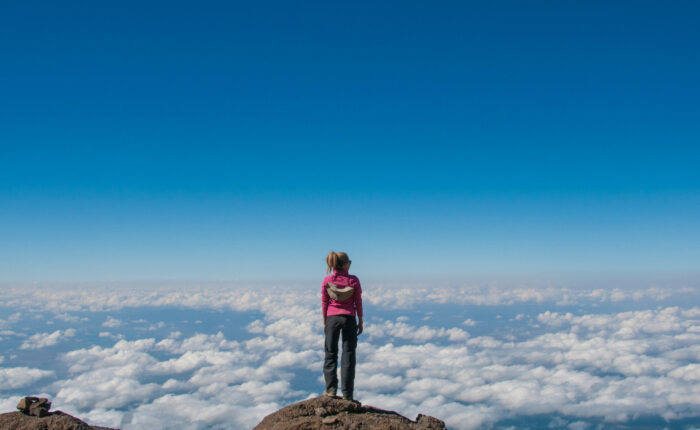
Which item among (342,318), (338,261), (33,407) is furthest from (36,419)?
(338,261)

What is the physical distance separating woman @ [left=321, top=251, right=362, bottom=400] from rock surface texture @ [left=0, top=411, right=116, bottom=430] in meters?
5.39

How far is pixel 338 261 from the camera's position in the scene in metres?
8.78

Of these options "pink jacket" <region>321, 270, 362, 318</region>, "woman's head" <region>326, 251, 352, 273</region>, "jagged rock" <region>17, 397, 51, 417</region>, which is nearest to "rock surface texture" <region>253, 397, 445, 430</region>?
"pink jacket" <region>321, 270, 362, 318</region>

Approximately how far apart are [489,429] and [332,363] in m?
230

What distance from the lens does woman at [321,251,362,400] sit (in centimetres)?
860

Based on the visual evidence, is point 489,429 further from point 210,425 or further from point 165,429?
point 165,429

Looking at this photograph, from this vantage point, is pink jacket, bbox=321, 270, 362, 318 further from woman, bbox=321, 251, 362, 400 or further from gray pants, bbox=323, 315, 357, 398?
gray pants, bbox=323, 315, 357, 398

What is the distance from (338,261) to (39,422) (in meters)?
7.09

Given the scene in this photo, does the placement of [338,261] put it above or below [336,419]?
above

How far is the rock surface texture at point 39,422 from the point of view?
8.06m

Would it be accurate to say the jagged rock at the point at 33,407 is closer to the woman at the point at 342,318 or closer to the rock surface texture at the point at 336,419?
the rock surface texture at the point at 336,419

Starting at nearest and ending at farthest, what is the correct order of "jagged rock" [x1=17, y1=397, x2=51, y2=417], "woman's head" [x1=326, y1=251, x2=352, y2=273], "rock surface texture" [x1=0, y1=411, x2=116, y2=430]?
"rock surface texture" [x1=0, y1=411, x2=116, y2=430] < "jagged rock" [x1=17, y1=397, x2=51, y2=417] < "woman's head" [x1=326, y1=251, x2=352, y2=273]

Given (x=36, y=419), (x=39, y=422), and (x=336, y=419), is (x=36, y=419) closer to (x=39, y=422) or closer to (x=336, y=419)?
(x=39, y=422)

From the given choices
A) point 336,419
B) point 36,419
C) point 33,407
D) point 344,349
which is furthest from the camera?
point 344,349
